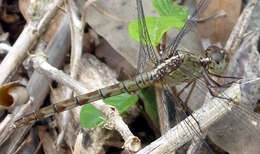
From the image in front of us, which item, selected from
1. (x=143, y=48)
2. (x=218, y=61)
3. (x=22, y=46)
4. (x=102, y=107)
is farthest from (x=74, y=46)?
(x=218, y=61)

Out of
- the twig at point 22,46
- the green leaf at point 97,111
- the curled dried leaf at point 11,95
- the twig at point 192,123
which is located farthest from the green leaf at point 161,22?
the curled dried leaf at point 11,95

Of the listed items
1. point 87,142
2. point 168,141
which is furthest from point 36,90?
point 168,141

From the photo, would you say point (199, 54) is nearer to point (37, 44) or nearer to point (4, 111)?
point (37, 44)

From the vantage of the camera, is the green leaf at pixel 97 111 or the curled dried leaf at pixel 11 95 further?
the curled dried leaf at pixel 11 95

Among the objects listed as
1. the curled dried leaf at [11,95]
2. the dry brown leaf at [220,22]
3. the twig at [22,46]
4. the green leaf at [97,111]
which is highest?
the twig at [22,46]

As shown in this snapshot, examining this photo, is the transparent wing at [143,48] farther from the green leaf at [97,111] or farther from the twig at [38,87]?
the twig at [38,87]

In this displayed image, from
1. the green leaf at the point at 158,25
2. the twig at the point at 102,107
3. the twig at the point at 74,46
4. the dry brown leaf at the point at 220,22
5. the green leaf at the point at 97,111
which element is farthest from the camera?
the dry brown leaf at the point at 220,22
